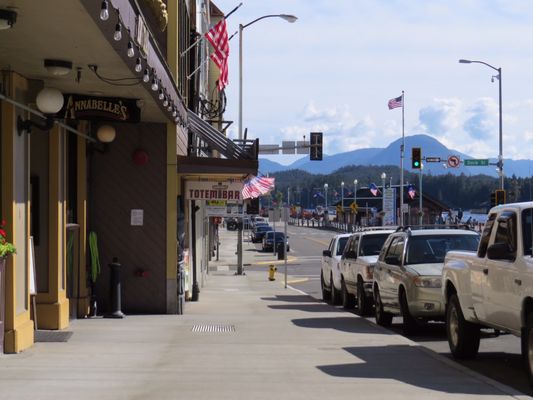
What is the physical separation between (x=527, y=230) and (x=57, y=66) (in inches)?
242

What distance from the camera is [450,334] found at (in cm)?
1277

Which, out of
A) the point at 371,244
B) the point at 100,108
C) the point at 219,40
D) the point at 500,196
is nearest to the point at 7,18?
the point at 100,108

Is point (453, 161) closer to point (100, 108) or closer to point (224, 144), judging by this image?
point (224, 144)

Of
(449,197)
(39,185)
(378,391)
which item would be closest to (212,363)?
(378,391)

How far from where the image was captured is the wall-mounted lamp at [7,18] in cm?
884

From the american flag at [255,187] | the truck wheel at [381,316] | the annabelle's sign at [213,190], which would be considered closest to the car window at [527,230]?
the truck wheel at [381,316]

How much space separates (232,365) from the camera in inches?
445

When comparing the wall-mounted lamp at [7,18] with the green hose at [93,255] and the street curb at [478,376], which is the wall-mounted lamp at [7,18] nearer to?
the street curb at [478,376]

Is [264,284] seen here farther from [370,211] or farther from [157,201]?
[370,211]

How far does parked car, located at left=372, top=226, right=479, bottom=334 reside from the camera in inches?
608

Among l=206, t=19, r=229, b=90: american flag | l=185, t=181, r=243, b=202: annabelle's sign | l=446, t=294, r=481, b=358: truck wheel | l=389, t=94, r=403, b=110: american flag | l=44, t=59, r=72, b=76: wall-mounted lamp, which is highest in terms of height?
l=389, t=94, r=403, b=110: american flag

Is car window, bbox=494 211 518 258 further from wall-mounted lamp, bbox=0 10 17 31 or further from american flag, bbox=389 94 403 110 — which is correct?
american flag, bbox=389 94 403 110

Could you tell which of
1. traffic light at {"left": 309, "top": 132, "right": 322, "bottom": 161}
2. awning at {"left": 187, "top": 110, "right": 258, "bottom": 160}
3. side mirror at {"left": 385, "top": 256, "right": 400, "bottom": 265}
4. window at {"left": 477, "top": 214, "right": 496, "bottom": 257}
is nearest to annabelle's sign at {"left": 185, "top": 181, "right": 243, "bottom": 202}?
awning at {"left": 187, "top": 110, "right": 258, "bottom": 160}

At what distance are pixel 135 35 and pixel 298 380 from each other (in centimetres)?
455
